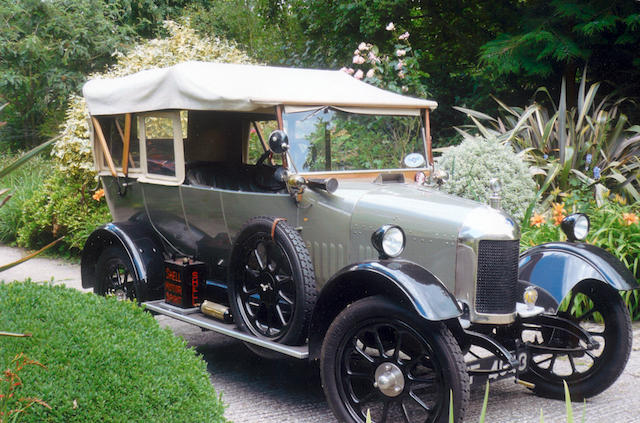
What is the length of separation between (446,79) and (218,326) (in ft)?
27.1

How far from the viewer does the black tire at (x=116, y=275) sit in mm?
5164

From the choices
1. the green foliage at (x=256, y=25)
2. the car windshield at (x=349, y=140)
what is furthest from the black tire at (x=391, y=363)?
the green foliage at (x=256, y=25)

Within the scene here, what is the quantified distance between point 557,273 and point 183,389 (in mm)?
2587

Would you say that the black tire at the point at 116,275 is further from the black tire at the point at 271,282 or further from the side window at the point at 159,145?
the black tire at the point at 271,282

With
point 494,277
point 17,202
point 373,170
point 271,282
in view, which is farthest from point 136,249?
point 17,202

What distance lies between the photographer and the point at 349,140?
15.0 feet

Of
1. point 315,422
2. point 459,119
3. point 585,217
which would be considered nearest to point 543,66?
point 459,119

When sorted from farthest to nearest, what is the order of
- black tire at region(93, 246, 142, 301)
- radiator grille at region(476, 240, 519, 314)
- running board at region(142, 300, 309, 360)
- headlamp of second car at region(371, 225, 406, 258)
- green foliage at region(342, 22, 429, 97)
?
1. green foliage at region(342, 22, 429, 97)
2. black tire at region(93, 246, 142, 301)
3. running board at region(142, 300, 309, 360)
4. radiator grille at region(476, 240, 519, 314)
5. headlamp of second car at region(371, 225, 406, 258)

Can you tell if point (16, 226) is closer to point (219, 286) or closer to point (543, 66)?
point (219, 286)

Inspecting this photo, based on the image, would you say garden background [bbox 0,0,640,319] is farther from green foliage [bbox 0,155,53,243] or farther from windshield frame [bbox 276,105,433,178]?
windshield frame [bbox 276,105,433,178]

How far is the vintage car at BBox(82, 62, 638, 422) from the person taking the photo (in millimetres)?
3461

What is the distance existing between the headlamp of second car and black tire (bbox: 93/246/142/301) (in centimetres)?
239

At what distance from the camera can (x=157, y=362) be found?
277 centimetres

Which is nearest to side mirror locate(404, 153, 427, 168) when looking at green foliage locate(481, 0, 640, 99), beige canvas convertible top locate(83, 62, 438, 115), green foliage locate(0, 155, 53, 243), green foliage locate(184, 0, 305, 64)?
beige canvas convertible top locate(83, 62, 438, 115)
